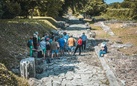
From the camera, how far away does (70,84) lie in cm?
1337

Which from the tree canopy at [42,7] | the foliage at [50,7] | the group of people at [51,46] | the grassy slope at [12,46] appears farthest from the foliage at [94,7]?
the group of people at [51,46]

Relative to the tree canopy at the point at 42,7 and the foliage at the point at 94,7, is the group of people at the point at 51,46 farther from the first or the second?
the foliage at the point at 94,7

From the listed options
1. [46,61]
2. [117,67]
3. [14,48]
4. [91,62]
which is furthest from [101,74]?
[14,48]

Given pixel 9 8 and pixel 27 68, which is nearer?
pixel 27 68

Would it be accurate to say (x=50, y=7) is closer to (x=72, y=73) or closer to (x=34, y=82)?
(x=72, y=73)

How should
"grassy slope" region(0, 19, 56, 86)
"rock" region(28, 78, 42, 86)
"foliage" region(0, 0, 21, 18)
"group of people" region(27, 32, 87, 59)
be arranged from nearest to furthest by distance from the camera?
"grassy slope" region(0, 19, 56, 86), "rock" region(28, 78, 42, 86), "group of people" region(27, 32, 87, 59), "foliage" region(0, 0, 21, 18)

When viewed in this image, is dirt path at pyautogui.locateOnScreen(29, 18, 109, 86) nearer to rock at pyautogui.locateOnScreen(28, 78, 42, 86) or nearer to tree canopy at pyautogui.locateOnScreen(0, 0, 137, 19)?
rock at pyautogui.locateOnScreen(28, 78, 42, 86)

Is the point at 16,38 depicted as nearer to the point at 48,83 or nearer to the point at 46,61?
the point at 46,61

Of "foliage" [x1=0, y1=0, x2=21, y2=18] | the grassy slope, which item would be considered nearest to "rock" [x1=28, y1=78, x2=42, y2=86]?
the grassy slope

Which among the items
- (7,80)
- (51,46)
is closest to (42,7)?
(51,46)

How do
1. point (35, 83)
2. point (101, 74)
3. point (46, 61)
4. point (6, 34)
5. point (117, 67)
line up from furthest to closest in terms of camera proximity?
point (6, 34) → point (46, 61) → point (117, 67) → point (101, 74) → point (35, 83)

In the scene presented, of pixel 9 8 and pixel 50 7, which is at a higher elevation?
pixel 9 8

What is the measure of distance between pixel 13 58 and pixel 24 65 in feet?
10.8

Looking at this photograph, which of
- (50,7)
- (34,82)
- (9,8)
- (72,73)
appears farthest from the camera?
(50,7)
